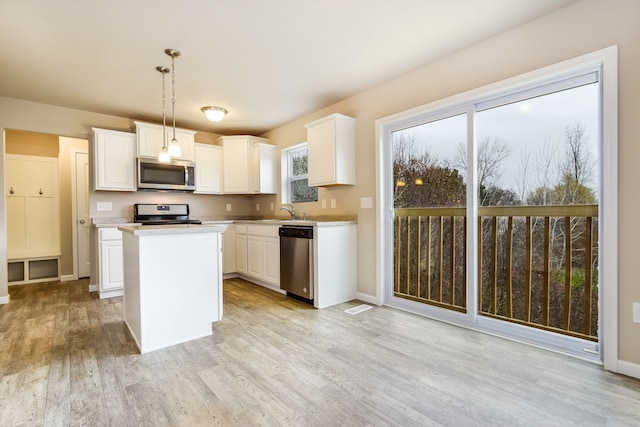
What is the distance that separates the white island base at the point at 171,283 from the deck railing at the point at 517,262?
198 centimetres

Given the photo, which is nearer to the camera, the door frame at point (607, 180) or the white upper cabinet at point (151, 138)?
the door frame at point (607, 180)

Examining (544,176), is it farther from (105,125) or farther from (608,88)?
(105,125)

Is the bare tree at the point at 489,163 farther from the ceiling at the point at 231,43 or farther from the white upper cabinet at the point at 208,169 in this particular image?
the white upper cabinet at the point at 208,169

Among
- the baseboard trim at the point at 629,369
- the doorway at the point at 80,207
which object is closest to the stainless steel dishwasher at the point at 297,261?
the baseboard trim at the point at 629,369

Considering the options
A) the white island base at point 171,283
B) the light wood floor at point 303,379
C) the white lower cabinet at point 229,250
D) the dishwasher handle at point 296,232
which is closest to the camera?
the light wood floor at point 303,379

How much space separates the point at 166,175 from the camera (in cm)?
435

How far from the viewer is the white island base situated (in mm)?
2244

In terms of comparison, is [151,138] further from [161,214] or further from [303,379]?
[303,379]

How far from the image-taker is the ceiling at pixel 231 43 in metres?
2.06

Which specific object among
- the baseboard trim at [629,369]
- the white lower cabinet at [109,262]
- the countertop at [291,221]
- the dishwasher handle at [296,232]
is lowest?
the baseboard trim at [629,369]

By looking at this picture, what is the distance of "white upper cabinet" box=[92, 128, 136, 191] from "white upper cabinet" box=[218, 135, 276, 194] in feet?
4.27

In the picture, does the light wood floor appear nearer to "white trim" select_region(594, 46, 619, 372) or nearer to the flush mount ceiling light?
"white trim" select_region(594, 46, 619, 372)

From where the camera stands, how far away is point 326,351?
7.34 ft

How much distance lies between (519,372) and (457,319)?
827mm
